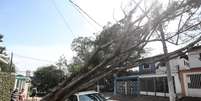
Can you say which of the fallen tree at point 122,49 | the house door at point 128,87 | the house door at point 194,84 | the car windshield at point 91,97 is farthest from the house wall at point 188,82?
the fallen tree at point 122,49

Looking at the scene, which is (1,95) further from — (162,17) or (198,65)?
(198,65)

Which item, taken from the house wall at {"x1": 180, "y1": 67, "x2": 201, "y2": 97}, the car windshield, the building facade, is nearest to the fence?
the car windshield

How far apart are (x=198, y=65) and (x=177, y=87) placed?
11.6ft

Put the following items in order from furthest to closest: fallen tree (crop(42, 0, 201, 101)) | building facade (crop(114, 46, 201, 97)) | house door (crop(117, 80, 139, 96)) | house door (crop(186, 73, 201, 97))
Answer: house door (crop(117, 80, 139, 96)), building facade (crop(114, 46, 201, 97)), house door (crop(186, 73, 201, 97)), fallen tree (crop(42, 0, 201, 101))

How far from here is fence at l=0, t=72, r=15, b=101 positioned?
570 inches

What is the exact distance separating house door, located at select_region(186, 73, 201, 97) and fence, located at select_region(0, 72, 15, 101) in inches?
622

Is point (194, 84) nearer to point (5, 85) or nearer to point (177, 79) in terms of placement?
point (177, 79)

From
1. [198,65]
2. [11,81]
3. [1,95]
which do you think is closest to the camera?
[1,95]

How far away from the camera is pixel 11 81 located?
52.1ft

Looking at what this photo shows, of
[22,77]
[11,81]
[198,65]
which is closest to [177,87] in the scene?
[198,65]

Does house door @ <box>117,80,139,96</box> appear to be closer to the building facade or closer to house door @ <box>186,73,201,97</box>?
the building facade

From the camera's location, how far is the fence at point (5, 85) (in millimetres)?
14488

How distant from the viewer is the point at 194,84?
20656 mm

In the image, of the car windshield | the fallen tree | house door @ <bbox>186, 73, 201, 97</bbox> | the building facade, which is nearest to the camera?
the fallen tree
